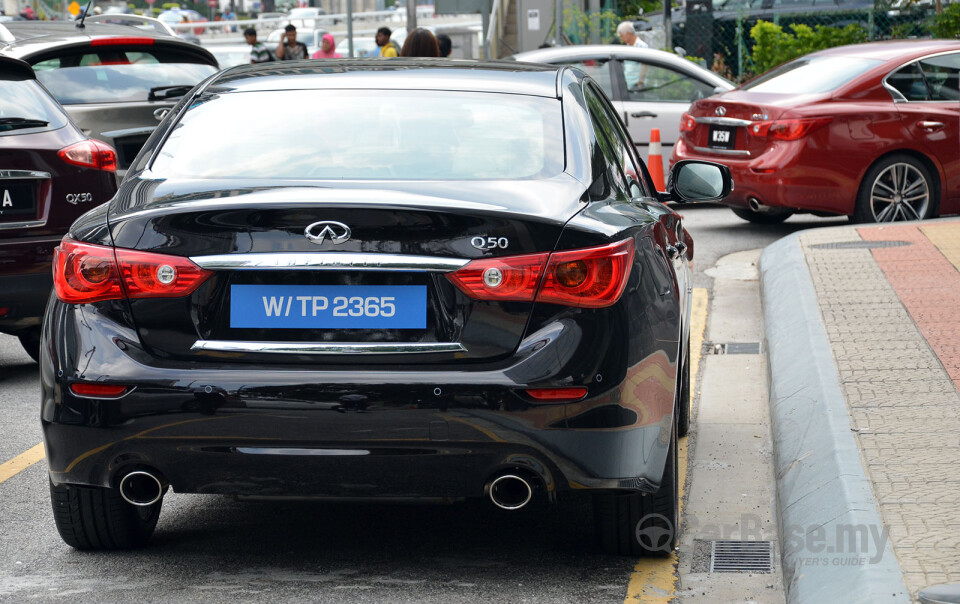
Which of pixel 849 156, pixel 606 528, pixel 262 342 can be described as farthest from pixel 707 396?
pixel 849 156

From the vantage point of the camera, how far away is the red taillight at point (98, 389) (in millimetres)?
3938

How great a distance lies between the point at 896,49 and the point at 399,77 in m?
8.62

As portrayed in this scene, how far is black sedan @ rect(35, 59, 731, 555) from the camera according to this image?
3832mm

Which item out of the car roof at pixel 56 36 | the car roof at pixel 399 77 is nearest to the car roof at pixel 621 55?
the car roof at pixel 56 36

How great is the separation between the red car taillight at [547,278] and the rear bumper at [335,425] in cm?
14

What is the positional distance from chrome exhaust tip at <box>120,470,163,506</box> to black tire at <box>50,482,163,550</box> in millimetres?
234

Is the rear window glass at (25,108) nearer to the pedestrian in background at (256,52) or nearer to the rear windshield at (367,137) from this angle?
the rear windshield at (367,137)

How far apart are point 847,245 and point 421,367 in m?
6.88

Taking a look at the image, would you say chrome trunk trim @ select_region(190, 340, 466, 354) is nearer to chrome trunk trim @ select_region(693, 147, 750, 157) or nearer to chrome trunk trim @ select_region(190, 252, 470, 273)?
chrome trunk trim @ select_region(190, 252, 470, 273)

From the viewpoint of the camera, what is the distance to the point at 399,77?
15.9 feet

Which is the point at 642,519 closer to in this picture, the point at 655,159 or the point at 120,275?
the point at 120,275

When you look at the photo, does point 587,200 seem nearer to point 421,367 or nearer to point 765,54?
point 421,367

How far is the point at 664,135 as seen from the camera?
1442 cm

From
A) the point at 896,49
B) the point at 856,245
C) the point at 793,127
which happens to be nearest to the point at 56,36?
the point at 793,127
